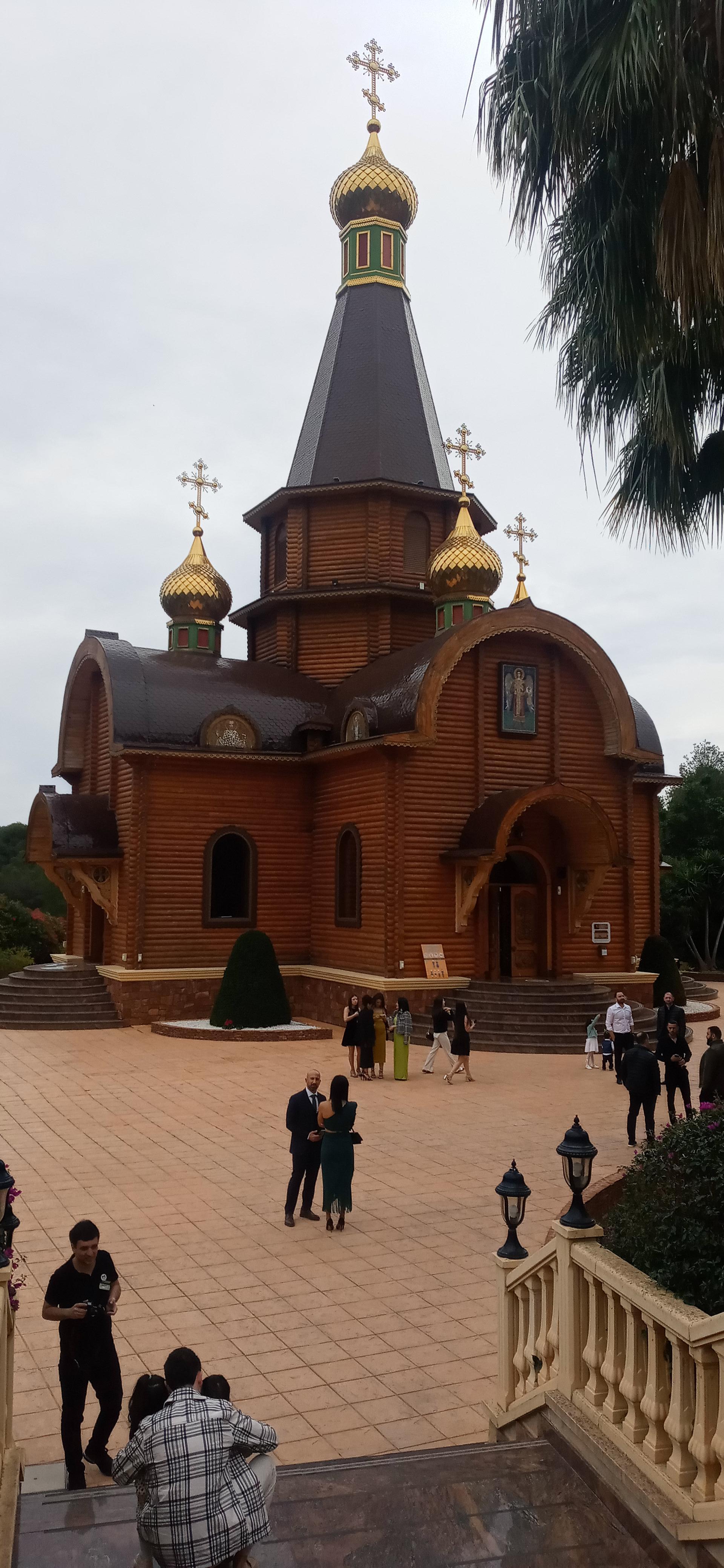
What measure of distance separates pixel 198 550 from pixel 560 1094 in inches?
650

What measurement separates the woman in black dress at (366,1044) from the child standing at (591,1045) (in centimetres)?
336

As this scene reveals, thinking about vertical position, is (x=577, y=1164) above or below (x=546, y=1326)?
above

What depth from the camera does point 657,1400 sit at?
4.04m

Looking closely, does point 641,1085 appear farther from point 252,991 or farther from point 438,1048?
point 252,991

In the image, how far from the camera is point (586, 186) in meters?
8.13

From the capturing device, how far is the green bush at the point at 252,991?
19578 millimetres

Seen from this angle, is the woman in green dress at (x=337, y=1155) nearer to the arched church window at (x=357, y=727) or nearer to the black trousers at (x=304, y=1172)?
the black trousers at (x=304, y=1172)

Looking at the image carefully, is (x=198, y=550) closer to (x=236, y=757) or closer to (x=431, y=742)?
(x=236, y=757)

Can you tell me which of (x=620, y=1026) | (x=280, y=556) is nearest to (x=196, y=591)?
(x=280, y=556)

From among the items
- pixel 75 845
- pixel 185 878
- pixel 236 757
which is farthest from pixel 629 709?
pixel 75 845

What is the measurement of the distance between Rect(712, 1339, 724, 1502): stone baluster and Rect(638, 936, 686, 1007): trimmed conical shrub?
64.5 feet

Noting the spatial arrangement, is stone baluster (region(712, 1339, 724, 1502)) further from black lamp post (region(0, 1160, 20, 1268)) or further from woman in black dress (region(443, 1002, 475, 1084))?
woman in black dress (region(443, 1002, 475, 1084))

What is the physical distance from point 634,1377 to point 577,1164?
0.94 m

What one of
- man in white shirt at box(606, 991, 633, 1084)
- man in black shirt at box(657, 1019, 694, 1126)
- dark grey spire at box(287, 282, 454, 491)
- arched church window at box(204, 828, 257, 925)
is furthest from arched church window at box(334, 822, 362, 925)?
man in black shirt at box(657, 1019, 694, 1126)
